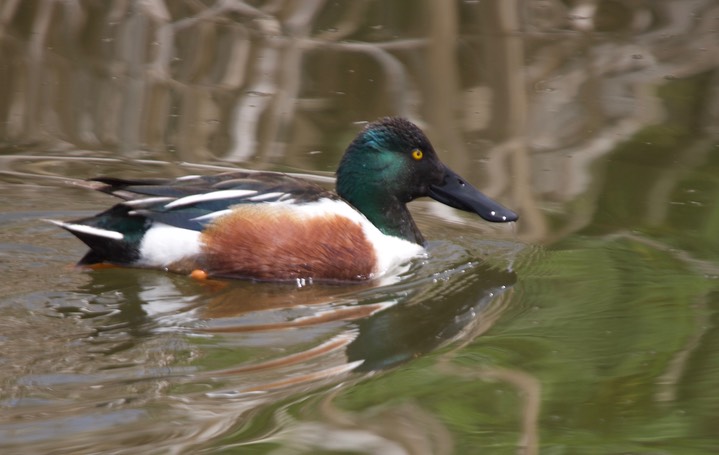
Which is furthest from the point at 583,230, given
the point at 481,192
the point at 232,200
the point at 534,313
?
the point at 232,200

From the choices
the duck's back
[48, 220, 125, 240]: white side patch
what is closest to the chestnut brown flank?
the duck's back

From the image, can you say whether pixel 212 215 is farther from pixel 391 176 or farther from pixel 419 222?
pixel 419 222

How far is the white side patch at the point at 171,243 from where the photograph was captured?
6.54 metres

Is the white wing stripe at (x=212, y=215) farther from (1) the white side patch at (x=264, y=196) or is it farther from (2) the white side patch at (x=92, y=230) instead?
(2) the white side patch at (x=92, y=230)

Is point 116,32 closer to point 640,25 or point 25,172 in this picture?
point 25,172

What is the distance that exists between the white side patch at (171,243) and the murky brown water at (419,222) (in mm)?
131

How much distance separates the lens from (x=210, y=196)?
6.55 m

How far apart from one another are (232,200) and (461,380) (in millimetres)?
1969

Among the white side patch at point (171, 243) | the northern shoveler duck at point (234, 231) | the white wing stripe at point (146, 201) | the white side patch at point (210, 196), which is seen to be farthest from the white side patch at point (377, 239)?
the white wing stripe at point (146, 201)

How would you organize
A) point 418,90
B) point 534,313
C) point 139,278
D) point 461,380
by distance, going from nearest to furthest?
point 461,380
point 534,313
point 139,278
point 418,90

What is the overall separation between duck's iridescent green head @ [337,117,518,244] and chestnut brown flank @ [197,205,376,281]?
1.70 feet

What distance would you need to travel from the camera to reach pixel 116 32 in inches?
420

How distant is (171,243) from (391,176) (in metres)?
1.31

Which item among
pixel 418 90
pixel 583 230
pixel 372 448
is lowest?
pixel 372 448
